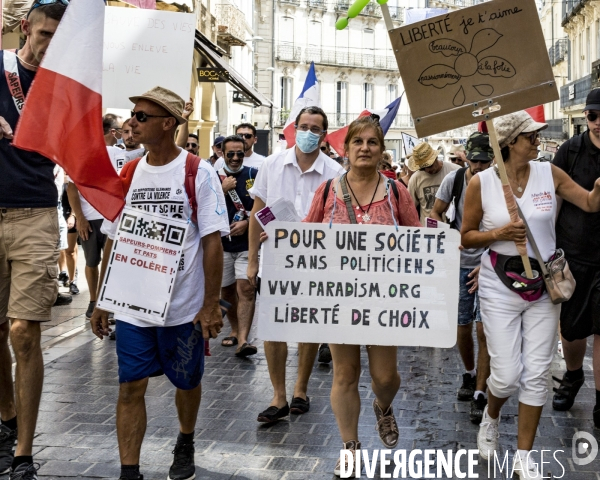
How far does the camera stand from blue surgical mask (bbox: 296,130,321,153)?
21.7 ft

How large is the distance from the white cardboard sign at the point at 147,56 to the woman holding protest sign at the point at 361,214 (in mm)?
2114

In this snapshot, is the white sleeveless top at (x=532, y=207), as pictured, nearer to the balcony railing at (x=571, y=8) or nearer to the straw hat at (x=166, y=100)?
the straw hat at (x=166, y=100)

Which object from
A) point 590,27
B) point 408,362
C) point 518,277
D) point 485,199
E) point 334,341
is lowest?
point 408,362

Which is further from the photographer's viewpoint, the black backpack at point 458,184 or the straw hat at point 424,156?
the straw hat at point 424,156

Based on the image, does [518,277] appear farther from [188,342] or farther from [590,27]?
[590,27]

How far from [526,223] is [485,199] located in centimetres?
27

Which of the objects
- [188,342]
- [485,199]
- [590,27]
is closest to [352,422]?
[188,342]

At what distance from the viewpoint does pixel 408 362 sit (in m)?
8.38

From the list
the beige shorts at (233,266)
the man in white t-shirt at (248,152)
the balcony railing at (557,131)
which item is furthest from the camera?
the balcony railing at (557,131)

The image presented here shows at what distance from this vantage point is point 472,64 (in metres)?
5.32

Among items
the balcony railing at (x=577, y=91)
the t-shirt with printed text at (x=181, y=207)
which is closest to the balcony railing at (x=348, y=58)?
the balcony railing at (x=577, y=91)

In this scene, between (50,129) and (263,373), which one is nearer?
(50,129)

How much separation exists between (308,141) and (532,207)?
1871 mm

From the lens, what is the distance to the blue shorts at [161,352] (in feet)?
16.0
